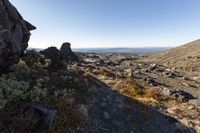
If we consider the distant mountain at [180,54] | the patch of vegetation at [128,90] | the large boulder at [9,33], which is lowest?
the distant mountain at [180,54]

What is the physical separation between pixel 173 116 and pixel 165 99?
19.3 ft

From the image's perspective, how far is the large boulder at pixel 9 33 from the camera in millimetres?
17484

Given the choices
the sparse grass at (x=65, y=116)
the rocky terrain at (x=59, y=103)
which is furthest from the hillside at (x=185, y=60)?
the sparse grass at (x=65, y=116)

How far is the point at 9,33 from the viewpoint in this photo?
1784 centimetres

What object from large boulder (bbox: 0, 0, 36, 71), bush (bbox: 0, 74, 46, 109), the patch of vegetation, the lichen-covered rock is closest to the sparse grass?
bush (bbox: 0, 74, 46, 109)

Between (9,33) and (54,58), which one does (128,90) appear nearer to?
(54,58)

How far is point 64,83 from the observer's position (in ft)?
68.9

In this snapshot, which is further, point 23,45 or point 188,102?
point 188,102

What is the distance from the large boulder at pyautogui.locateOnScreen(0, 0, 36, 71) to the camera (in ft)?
57.4

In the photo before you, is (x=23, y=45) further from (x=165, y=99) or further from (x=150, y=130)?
(x=165, y=99)

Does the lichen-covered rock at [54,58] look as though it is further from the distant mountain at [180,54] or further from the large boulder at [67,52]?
the distant mountain at [180,54]

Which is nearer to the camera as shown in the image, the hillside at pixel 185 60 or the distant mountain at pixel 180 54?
the hillside at pixel 185 60

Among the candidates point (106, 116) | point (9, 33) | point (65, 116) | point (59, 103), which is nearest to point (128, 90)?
point (106, 116)

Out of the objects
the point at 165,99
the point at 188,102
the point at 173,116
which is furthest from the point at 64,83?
the point at 188,102
